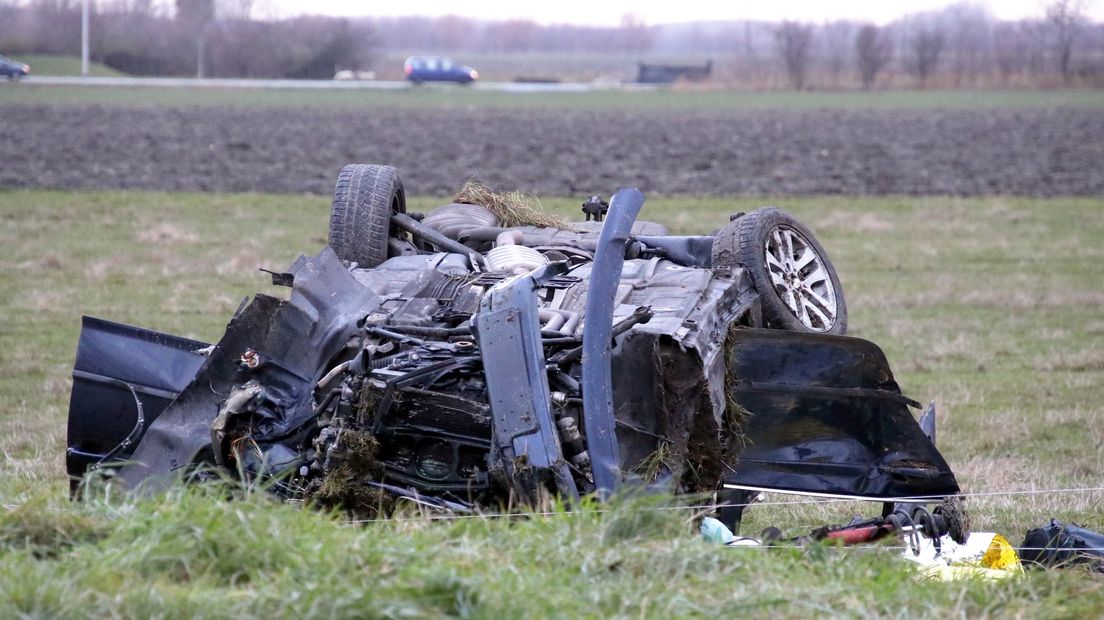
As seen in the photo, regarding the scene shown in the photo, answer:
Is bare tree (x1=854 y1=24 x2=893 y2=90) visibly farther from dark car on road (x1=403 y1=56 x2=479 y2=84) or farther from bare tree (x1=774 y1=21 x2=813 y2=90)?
dark car on road (x1=403 y1=56 x2=479 y2=84)

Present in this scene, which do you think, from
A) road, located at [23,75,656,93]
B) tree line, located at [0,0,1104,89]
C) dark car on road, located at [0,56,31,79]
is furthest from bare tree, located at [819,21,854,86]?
dark car on road, located at [0,56,31,79]

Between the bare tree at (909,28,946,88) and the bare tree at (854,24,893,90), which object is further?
the bare tree at (909,28,946,88)

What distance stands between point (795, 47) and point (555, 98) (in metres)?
24.7

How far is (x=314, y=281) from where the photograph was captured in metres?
5.43

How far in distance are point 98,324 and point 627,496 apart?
2.62 m

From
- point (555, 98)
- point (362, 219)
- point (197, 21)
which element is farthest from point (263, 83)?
point (362, 219)

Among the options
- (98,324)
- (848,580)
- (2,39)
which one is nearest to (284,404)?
(98,324)

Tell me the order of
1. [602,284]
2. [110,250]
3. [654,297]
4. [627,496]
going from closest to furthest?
[627,496] → [602,284] → [654,297] → [110,250]

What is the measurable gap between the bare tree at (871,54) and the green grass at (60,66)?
120 feet

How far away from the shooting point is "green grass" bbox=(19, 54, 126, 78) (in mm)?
38438

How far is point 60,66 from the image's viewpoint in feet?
140

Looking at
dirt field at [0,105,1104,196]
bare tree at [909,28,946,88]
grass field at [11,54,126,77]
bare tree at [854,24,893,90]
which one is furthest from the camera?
bare tree at [909,28,946,88]

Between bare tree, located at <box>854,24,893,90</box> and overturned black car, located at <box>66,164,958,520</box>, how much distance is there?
194 ft

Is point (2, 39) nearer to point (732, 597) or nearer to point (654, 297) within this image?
point (654, 297)
